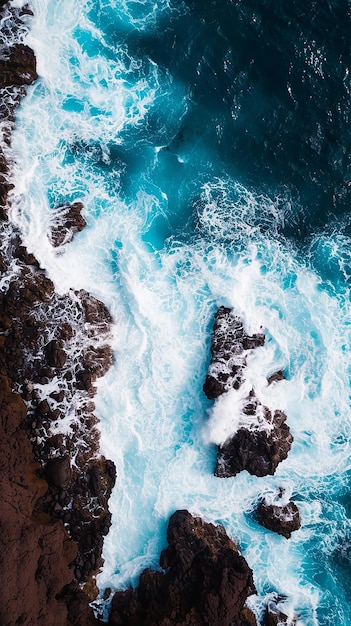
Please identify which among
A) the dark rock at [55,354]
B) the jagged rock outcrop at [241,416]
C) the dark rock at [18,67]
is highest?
the dark rock at [18,67]

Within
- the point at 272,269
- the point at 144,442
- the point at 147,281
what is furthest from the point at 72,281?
the point at 272,269

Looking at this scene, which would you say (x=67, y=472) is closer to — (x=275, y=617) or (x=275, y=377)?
(x=275, y=377)

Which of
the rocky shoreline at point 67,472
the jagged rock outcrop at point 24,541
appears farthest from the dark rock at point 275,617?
the jagged rock outcrop at point 24,541

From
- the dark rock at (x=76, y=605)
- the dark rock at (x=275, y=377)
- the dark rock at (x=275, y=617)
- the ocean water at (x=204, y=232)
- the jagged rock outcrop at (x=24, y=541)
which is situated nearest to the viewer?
the jagged rock outcrop at (x=24, y=541)

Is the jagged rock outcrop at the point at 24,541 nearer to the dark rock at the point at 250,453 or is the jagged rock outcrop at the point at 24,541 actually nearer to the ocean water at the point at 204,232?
the ocean water at the point at 204,232

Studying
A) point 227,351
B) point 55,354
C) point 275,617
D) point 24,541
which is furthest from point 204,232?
point 275,617

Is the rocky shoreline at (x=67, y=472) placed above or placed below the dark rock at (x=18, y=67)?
below

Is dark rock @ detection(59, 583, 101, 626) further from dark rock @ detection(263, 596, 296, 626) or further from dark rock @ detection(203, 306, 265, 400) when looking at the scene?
dark rock @ detection(203, 306, 265, 400)
